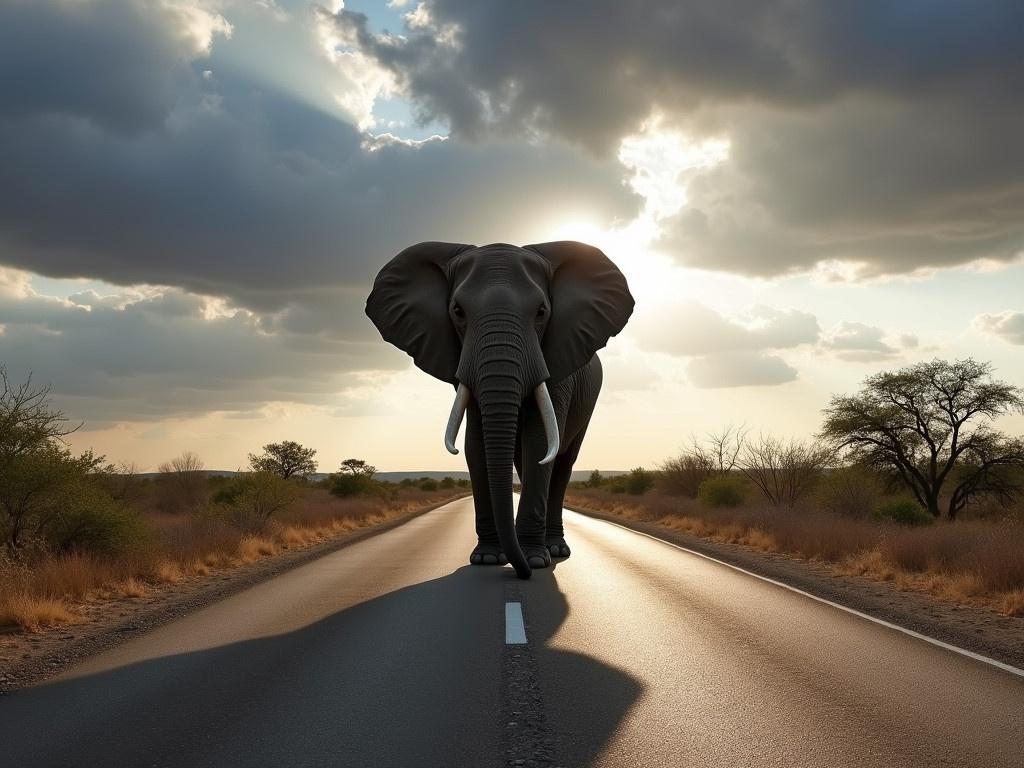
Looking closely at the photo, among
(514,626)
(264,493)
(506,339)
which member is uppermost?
(506,339)

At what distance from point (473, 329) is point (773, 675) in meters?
6.01

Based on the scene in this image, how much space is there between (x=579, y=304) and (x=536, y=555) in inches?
146

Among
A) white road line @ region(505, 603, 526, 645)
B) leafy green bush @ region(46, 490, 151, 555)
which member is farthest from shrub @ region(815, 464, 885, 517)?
leafy green bush @ region(46, 490, 151, 555)

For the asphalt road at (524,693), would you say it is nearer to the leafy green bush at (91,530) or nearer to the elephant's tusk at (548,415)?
the elephant's tusk at (548,415)

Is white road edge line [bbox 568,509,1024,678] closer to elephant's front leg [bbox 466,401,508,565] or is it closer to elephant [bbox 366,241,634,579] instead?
elephant [bbox 366,241,634,579]

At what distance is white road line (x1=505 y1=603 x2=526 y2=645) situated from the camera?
288 inches

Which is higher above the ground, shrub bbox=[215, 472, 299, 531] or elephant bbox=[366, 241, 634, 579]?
elephant bbox=[366, 241, 634, 579]

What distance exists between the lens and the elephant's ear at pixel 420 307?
40.3 feet

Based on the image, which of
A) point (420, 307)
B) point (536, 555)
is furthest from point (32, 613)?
point (536, 555)

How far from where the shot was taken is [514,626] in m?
7.95

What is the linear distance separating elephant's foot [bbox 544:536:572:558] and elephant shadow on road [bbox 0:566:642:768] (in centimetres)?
703

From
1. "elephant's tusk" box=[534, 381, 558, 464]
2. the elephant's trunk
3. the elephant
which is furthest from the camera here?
"elephant's tusk" box=[534, 381, 558, 464]

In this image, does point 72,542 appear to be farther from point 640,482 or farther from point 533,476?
point 640,482

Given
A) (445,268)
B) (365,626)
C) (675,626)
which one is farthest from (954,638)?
(445,268)
